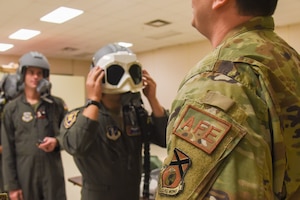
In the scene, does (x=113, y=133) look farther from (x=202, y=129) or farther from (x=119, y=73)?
(x=202, y=129)

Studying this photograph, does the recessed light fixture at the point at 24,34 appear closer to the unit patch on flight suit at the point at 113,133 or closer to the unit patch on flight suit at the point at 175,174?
the unit patch on flight suit at the point at 113,133

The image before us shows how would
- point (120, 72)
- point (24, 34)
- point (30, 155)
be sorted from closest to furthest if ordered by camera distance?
1. point (120, 72)
2. point (30, 155)
3. point (24, 34)

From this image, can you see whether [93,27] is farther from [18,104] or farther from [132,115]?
[132,115]

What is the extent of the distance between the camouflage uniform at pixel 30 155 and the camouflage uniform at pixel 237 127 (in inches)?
72.5

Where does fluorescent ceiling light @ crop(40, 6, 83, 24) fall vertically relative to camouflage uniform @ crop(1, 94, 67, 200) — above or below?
above

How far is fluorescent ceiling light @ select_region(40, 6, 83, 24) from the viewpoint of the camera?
5086 millimetres

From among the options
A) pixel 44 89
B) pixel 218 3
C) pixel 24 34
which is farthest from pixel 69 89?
pixel 218 3

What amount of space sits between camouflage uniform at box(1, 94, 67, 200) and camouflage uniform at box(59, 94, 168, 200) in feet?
2.82

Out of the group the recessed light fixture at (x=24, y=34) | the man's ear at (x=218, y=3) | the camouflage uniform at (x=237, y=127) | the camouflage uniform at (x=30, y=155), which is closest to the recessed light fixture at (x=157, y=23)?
the recessed light fixture at (x=24, y=34)

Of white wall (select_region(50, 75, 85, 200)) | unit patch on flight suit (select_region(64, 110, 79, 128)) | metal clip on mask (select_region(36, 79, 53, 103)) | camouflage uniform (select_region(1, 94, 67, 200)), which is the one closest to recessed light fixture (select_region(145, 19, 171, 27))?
white wall (select_region(50, 75, 85, 200))

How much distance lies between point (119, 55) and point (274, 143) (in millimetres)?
1183

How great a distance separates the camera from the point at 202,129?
0.67m

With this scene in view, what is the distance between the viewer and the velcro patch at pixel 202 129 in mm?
660

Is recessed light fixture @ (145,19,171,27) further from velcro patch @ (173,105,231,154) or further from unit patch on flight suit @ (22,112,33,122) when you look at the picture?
velcro patch @ (173,105,231,154)
